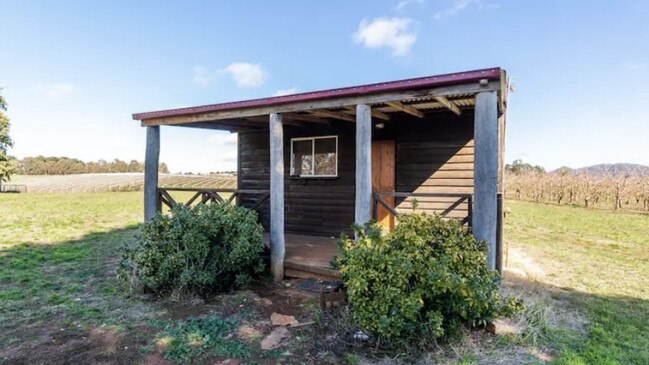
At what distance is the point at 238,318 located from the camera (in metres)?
4.27

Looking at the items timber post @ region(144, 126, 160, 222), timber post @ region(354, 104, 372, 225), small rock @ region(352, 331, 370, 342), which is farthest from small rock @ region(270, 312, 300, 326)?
timber post @ region(144, 126, 160, 222)

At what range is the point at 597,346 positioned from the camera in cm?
349

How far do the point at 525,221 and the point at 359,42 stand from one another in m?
10.1

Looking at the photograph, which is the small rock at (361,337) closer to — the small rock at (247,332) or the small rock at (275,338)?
the small rock at (275,338)

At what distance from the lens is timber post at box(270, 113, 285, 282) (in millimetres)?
5719

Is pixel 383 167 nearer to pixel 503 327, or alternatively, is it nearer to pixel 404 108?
pixel 404 108

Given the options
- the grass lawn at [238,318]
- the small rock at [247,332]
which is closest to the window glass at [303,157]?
the grass lawn at [238,318]

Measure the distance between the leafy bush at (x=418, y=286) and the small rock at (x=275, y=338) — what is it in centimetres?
86

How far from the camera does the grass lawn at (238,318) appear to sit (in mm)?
3348

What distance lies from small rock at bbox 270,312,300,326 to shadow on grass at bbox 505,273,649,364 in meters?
2.69

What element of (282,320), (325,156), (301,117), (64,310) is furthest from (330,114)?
(64,310)

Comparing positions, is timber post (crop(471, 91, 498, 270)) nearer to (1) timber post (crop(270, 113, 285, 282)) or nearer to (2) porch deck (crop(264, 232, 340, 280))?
(2) porch deck (crop(264, 232, 340, 280))

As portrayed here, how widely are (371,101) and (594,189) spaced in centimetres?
2176

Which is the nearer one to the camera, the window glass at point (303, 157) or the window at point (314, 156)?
the window at point (314, 156)
